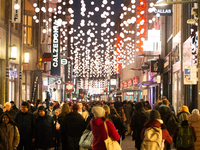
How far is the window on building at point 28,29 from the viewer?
30.6 meters

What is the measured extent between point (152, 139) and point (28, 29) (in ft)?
84.2

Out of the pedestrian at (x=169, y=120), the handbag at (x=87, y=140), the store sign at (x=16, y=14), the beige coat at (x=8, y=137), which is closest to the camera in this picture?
the handbag at (x=87, y=140)

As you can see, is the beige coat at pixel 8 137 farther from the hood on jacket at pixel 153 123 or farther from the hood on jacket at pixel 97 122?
the hood on jacket at pixel 153 123

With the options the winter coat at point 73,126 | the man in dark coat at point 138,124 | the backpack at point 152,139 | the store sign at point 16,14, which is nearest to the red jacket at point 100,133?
the backpack at point 152,139

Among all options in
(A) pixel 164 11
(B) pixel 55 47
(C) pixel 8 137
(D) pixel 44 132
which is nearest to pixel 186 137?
(D) pixel 44 132

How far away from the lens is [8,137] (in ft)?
26.9

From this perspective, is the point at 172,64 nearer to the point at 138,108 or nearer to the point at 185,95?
the point at 185,95

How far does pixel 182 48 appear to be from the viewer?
2202cm

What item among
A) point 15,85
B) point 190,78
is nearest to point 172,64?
point 15,85

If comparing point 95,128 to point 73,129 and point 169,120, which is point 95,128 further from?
point 169,120

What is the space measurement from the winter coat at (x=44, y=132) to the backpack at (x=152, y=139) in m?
3.04

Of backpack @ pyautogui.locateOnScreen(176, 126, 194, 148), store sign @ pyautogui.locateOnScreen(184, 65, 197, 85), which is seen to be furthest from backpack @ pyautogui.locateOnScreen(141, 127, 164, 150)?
store sign @ pyautogui.locateOnScreen(184, 65, 197, 85)

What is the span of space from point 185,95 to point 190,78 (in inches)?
329

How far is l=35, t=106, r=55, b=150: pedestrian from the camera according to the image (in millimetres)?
9305
